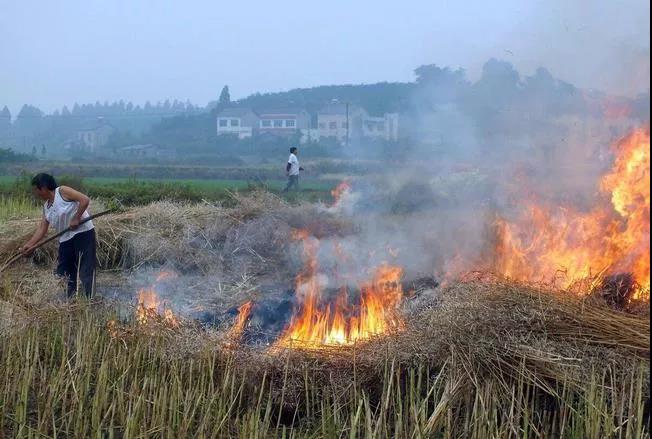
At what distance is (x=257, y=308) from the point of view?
6.76 metres

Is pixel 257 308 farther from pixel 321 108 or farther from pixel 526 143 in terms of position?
pixel 321 108

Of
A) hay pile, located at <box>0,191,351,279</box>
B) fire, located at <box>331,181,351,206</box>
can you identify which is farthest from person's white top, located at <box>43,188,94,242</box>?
fire, located at <box>331,181,351,206</box>

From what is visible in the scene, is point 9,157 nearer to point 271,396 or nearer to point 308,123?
point 308,123

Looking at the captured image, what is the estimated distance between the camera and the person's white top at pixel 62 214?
7.04 m

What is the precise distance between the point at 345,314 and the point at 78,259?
10.2ft

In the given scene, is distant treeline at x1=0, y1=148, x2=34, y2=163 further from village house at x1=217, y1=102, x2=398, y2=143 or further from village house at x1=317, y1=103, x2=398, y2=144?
village house at x1=317, y1=103, x2=398, y2=144

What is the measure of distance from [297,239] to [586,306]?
227 inches

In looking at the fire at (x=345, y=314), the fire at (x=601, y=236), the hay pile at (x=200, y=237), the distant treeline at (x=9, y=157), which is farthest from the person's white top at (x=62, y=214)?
the distant treeline at (x=9, y=157)

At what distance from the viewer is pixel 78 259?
7305mm

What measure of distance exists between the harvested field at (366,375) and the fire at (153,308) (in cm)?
4

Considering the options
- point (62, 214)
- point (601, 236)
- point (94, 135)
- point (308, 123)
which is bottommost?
point (601, 236)

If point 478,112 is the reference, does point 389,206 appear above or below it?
below

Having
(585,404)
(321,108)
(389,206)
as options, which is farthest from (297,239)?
(321,108)

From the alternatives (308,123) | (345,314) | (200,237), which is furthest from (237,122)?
(345,314)
